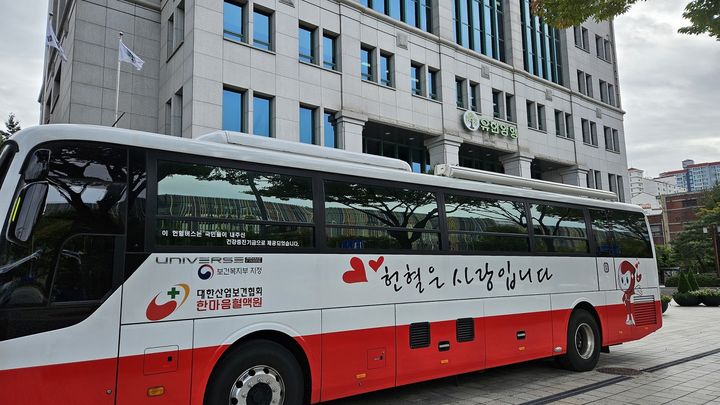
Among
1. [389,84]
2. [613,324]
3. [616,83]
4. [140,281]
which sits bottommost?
[613,324]

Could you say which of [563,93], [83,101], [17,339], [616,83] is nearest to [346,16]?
[83,101]

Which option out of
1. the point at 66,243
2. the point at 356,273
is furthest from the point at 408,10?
the point at 66,243

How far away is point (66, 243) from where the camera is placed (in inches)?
174

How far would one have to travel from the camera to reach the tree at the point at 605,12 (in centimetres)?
783

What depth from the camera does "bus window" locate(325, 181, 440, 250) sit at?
6.29 meters

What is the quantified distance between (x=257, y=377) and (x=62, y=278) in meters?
2.21

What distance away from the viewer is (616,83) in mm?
42875

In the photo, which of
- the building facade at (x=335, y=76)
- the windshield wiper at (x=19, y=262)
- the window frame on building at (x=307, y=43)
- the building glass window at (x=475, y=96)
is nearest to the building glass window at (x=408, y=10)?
the building facade at (x=335, y=76)

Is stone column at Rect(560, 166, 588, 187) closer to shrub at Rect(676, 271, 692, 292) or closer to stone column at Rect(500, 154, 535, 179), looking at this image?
stone column at Rect(500, 154, 535, 179)

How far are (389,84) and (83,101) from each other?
1433 centimetres

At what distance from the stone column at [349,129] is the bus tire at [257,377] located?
692 inches

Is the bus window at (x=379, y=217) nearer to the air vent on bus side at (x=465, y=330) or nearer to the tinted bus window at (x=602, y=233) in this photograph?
the air vent on bus side at (x=465, y=330)

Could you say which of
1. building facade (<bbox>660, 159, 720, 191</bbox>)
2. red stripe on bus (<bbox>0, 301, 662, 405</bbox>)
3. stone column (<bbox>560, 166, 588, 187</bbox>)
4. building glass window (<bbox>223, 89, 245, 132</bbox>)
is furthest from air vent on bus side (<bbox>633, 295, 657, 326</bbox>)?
building facade (<bbox>660, 159, 720, 191</bbox>)

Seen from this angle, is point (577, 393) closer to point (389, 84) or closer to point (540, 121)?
point (389, 84)
